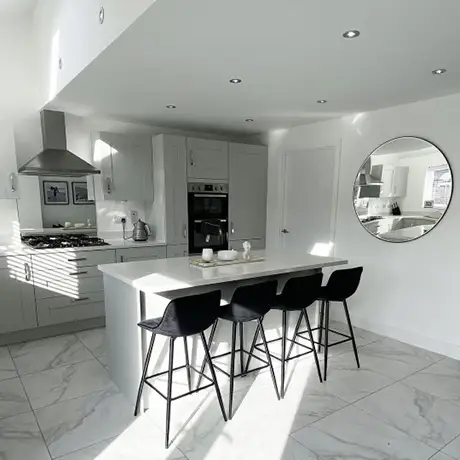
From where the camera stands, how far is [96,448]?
6.70 ft

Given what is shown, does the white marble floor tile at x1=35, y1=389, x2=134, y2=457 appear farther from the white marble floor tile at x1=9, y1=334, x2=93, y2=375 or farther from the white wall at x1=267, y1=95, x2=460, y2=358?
the white wall at x1=267, y1=95, x2=460, y2=358

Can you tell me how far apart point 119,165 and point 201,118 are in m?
1.16

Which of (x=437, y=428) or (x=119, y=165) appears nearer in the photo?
(x=437, y=428)

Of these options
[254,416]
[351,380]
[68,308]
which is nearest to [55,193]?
[68,308]

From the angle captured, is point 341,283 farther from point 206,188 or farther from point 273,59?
point 206,188

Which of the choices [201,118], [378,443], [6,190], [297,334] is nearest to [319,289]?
[297,334]

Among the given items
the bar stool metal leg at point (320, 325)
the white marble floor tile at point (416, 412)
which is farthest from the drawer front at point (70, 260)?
the white marble floor tile at point (416, 412)

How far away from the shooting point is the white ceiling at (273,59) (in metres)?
1.71

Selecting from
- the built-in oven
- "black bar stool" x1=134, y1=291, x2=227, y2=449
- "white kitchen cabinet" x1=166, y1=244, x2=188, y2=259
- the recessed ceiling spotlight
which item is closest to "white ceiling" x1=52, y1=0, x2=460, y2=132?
the recessed ceiling spotlight

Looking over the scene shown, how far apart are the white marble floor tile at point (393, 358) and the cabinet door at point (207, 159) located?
2729mm

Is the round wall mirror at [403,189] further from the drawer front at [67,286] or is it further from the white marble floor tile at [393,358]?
the drawer front at [67,286]


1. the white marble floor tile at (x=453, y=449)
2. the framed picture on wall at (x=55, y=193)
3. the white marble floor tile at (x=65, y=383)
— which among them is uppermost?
the framed picture on wall at (x=55, y=193)

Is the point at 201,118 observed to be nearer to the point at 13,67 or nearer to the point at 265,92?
the point at 265,92

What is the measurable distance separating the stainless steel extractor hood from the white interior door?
2.51 meters
